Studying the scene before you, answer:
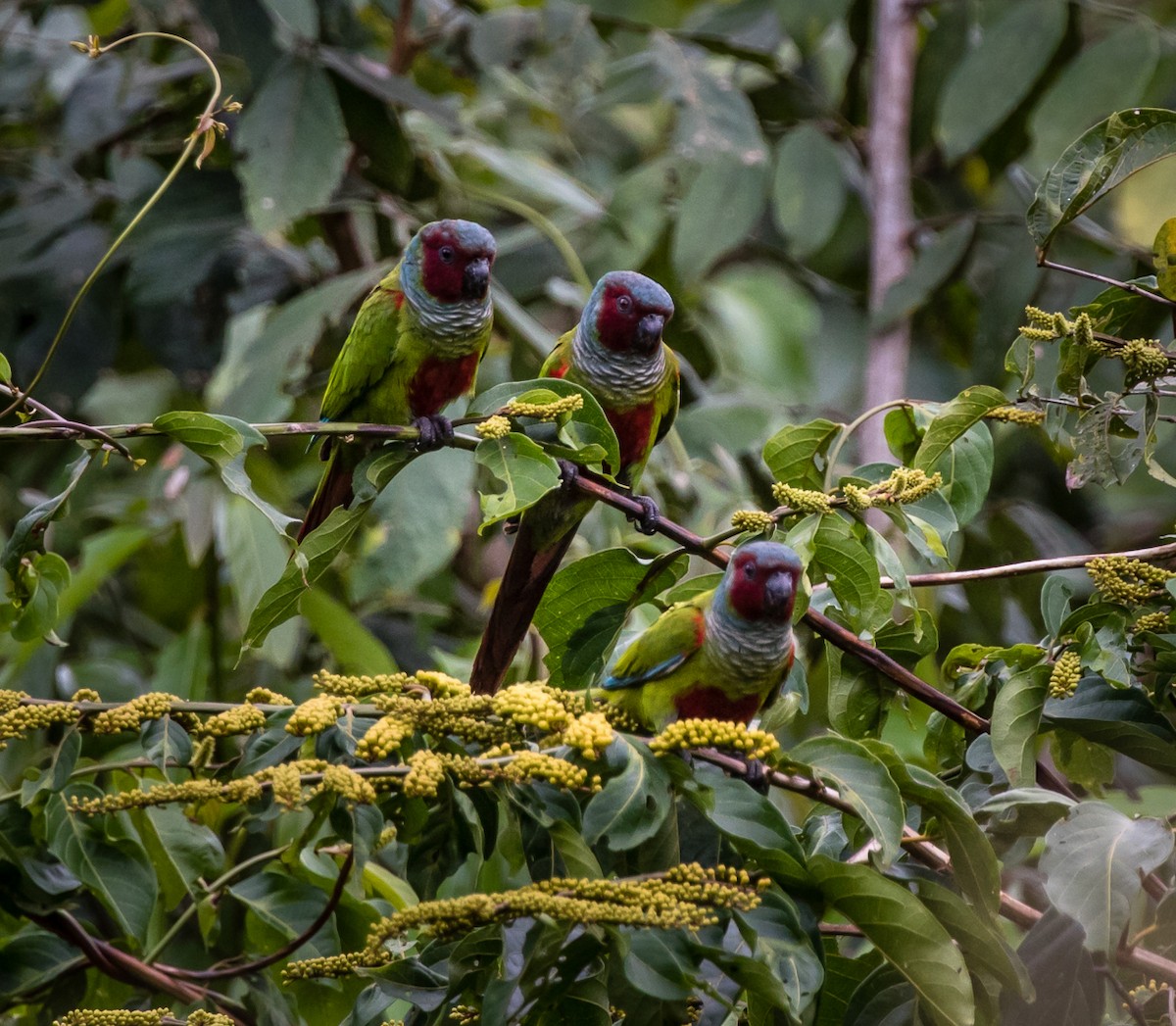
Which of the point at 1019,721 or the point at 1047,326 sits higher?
the point at 1047,326

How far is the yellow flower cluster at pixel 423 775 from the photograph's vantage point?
53.7 inches

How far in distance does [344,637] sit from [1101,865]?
2.47 meters

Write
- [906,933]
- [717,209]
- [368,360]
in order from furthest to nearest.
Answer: [717,209], [368,360], [906,933]

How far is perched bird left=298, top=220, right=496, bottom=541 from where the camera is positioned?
106 inches

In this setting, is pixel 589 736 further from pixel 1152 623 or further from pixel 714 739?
pixel 1152 623

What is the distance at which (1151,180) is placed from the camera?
11.9 ft

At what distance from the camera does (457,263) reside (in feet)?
8.79

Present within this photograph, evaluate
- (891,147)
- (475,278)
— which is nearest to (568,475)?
(475,278)

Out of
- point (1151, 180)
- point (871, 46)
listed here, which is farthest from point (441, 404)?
point (871, 46)

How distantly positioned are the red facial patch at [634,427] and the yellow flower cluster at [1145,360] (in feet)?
3.99

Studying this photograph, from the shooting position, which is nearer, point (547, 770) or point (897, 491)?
point (547, 770)

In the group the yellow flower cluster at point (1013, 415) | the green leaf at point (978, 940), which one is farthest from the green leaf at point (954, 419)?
the green leaf at point (978, 940)

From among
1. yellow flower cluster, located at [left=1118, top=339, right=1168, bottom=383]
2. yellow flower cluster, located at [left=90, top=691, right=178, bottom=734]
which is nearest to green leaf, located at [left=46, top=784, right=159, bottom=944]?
yellow flower cluster, located at [left=90, top=691, right=178, bottom=734]

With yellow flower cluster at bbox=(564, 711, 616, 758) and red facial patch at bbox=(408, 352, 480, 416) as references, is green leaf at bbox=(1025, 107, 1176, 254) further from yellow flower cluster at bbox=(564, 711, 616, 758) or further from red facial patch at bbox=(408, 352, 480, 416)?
red facial patch at bbox=(408, 352, 480, 416)
